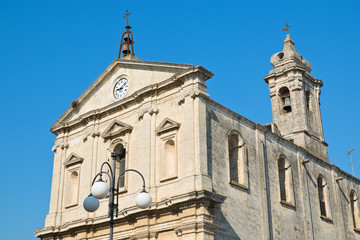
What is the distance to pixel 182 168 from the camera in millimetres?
21219

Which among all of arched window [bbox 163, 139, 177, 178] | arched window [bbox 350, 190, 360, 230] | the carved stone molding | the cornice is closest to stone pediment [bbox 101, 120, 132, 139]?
arched window [bbox 163, 139, 177, 178]

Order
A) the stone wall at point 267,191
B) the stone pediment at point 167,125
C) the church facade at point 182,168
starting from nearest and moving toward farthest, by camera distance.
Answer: the church facade at point 182,168 < the stone wall at point 267,191 < the stone pediment at point 167,125

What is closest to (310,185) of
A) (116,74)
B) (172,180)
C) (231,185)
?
(231,185)

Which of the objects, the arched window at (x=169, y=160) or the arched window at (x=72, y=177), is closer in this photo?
the arched window at (x=169, y=160)

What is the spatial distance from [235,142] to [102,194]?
38.1ft

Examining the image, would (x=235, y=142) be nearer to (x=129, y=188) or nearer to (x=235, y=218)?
(x=235, y=218)

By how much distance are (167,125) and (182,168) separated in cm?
239

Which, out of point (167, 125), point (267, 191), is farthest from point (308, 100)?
point (167, 125)

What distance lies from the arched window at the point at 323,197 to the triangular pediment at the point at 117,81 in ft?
36.9

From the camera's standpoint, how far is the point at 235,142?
23562 millimetres

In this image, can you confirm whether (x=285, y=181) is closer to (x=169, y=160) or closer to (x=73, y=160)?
(x=169, y=160)

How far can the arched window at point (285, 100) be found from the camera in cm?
3272

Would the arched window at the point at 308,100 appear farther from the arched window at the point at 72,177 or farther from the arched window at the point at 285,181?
the arched window at the point at 72,177

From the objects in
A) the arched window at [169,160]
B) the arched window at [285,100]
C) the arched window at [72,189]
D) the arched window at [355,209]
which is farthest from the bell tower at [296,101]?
the arched window at [72,189]
